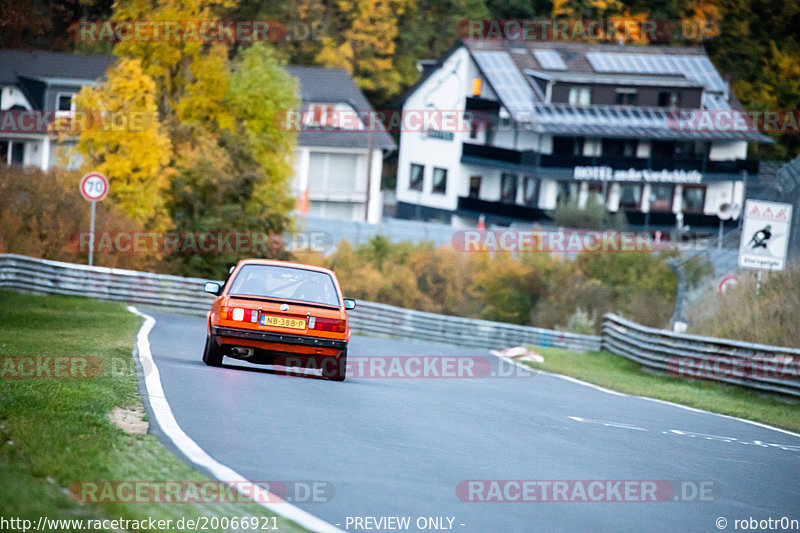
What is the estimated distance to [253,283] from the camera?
48.1 ft

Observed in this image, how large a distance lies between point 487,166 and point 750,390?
156 feet

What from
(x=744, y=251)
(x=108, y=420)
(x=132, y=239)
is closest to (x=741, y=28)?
(x=132, y=239)

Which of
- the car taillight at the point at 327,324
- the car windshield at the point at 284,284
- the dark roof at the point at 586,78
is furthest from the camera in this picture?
the dark roof at the point at 586,78

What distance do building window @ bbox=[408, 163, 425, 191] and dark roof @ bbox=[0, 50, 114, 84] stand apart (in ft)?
64.5

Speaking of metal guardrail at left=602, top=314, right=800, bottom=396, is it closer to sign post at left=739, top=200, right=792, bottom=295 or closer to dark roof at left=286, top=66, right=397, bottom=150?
sign post at left=739, top=200, right=792, bottom=295

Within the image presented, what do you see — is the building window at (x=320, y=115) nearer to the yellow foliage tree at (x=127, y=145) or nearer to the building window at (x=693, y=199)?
the building window at (x=693, y=199)

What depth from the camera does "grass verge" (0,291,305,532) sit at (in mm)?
6559

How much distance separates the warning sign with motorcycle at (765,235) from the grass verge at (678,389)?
2.65m

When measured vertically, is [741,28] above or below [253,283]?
above

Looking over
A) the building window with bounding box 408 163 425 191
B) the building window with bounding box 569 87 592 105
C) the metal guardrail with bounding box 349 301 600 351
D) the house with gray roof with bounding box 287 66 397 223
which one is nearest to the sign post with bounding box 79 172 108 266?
the metal guardrail with bounding box 349 301 600 351

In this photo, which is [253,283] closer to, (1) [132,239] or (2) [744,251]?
(2) [744,251]

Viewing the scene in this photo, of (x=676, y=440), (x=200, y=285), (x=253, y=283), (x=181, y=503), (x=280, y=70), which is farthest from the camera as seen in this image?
(x=280, y=70)

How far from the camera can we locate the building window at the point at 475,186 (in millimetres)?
69750

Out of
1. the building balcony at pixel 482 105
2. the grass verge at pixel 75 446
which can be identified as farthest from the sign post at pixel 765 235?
the building balcony at pixel 482 105
